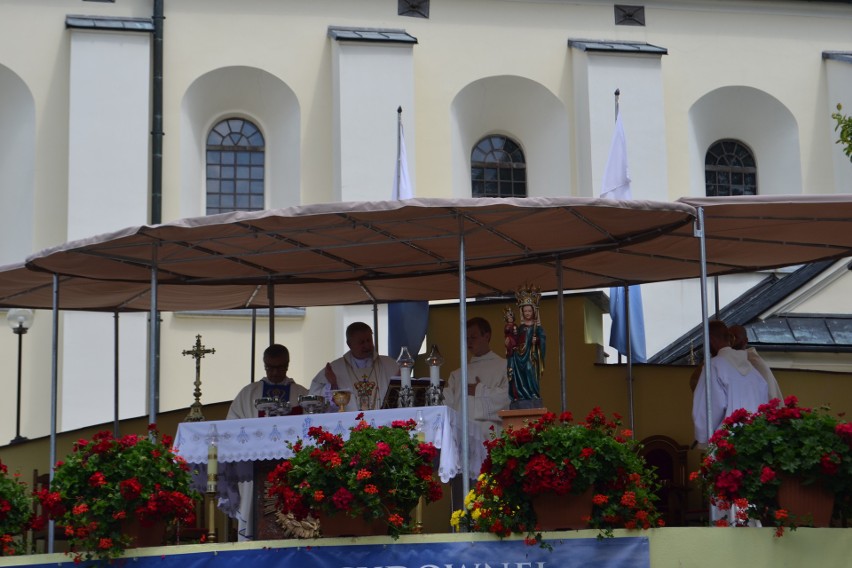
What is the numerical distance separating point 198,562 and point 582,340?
18.7 ft

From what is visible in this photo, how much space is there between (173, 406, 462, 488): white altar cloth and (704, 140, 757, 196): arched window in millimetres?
14618

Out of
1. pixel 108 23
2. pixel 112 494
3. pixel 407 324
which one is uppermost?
pixel 108 23

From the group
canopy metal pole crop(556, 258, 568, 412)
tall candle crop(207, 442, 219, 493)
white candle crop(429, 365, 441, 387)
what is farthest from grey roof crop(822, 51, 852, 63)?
tall candle crop(207, 442, 219, 493)

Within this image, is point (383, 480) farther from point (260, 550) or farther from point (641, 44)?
point (641, 44)

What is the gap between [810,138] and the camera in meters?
26.9

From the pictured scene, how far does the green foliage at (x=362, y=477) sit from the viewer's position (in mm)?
11719

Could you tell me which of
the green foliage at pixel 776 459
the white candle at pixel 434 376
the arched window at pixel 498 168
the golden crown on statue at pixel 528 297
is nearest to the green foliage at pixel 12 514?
the white candle at pixel 434 376

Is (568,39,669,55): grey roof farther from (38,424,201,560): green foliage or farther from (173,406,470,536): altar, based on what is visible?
(38,424,201,560): green foliage

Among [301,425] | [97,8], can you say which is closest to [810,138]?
[97,8]

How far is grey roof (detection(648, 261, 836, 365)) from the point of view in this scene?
65.9 feet

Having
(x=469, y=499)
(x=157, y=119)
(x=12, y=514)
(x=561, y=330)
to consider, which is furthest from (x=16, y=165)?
(x=469, y=499)

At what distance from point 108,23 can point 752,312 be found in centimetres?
1081

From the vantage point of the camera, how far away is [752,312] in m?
20.8

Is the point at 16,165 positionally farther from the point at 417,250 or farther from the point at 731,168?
the point at 417,250
